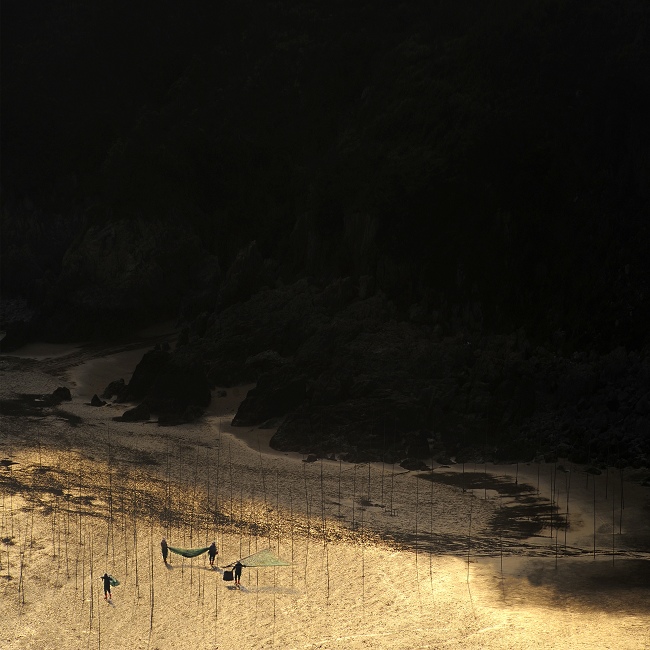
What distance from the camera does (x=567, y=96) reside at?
6450cm

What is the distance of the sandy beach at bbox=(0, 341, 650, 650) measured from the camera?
108ft

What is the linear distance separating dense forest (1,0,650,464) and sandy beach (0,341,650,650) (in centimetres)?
977

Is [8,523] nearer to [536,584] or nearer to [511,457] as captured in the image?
[536,584]

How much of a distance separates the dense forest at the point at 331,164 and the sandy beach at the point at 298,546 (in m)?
9.77

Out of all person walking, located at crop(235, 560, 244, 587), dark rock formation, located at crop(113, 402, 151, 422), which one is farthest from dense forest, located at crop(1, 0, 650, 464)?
person walking, located at crop(235, 560, 244, 587)

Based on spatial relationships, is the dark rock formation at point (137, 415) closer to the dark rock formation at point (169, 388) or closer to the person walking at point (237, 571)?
the dark rock formation at point (169, 388)

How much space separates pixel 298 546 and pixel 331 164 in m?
36.1

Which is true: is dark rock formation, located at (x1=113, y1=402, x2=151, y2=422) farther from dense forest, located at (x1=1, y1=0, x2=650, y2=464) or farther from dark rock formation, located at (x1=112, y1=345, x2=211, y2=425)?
dense forest, located at (x1=1, y1=0, x2=650, y2=464)

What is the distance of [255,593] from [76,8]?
68972 millimetres

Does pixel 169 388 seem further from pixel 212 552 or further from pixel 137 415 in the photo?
pixel 212 552

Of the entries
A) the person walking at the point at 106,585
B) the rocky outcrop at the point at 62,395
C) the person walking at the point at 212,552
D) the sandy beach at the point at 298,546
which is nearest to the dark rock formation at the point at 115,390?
the rocky outcrop at the point at 62,395

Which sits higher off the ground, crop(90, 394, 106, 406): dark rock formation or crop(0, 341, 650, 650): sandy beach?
crop(90, 394, 106, 406): dark rock formation

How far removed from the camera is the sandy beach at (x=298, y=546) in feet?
108

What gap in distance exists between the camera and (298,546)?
1555 inches
